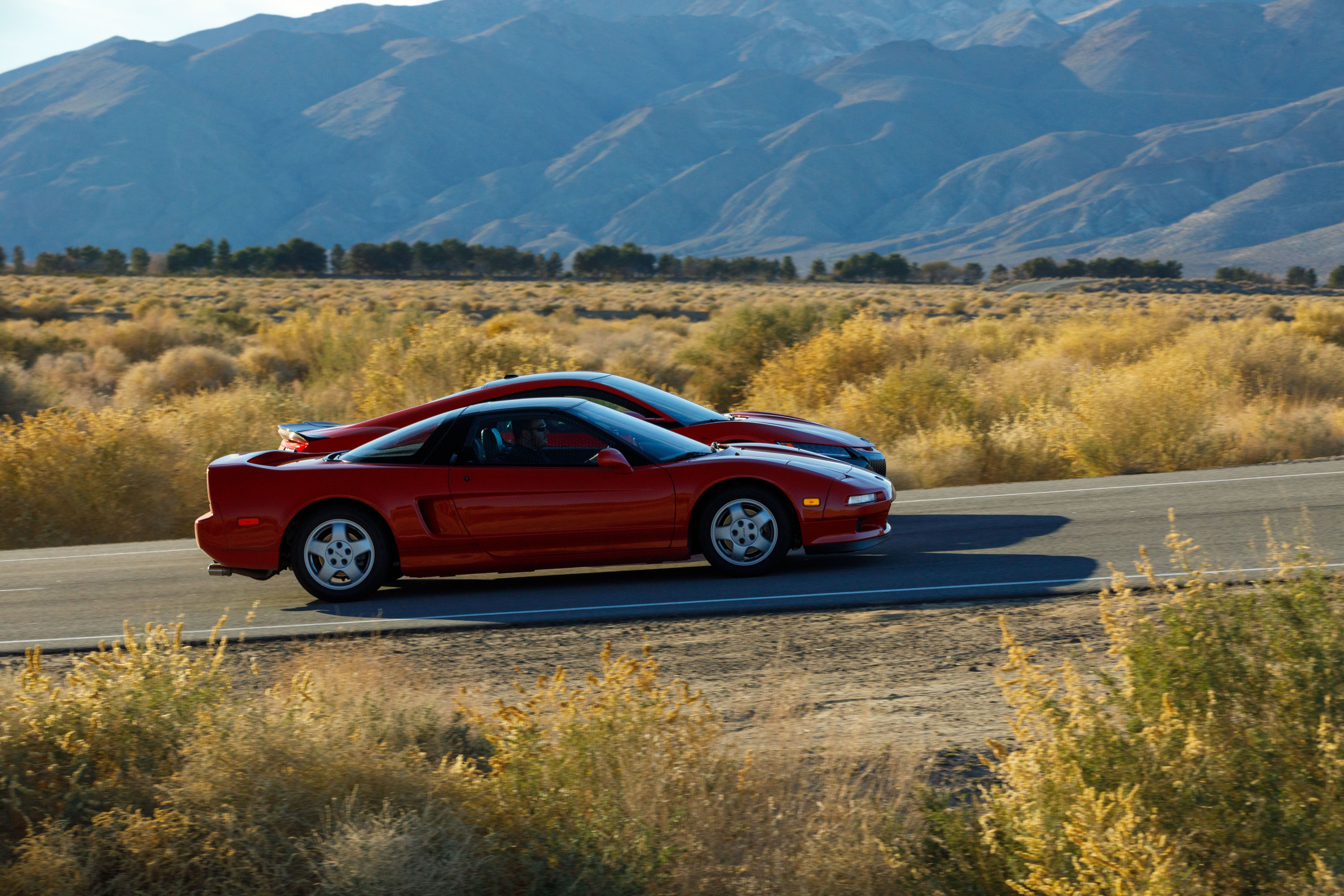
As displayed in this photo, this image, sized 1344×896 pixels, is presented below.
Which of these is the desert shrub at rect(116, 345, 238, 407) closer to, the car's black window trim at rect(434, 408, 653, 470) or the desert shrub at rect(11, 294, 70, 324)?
the car's black window trim at rect(434, 408, 653, 470)

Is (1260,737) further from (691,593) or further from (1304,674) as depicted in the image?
(691,593)

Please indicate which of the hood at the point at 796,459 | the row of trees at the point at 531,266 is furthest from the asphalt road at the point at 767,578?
the row of trees at the point at 531,266

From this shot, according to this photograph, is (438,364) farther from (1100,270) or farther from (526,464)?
(1100,270)

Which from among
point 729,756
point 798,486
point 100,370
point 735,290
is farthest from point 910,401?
point 735,290

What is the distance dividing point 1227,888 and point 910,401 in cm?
1383

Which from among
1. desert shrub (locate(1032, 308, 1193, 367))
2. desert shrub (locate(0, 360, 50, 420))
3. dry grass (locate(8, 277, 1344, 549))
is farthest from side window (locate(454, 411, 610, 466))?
desert shrub (locate(0, 360, 50, 420))

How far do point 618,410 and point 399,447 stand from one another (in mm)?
1842

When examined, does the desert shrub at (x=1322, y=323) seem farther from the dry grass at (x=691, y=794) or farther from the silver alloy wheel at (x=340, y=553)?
the dry grass at (x=691, y=794)

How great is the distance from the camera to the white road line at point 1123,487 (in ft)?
40.5

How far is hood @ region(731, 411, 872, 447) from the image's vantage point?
10617 millimetres

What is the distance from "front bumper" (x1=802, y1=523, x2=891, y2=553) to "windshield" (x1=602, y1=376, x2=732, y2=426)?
78.3 inches

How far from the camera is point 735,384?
82.2 feet

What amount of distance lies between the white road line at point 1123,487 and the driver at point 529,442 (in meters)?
4.72

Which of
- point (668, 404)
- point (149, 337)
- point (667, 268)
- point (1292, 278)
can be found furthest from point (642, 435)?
point (667, 268)
